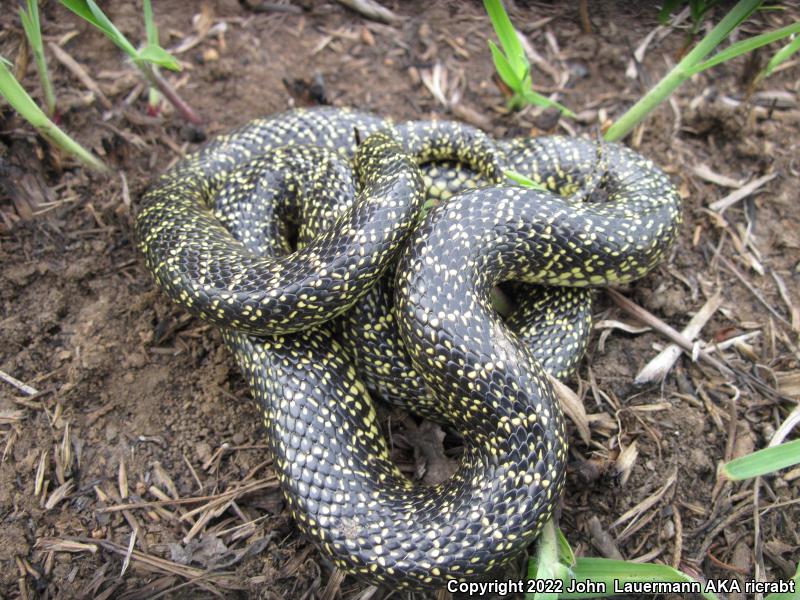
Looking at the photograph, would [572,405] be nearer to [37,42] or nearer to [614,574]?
[614,574]

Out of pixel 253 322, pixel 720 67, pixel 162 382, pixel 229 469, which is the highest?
pixel 720 67

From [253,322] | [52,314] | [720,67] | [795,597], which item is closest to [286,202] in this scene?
[253,322]

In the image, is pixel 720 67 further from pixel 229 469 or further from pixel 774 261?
pixel 229 469

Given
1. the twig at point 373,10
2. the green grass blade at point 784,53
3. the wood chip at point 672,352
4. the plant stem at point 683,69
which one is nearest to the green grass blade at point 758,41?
the plant stem at point 683,69

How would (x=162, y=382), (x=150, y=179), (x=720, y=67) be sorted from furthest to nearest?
1. (x=720, y=67)
2. (x=150, y=179)
3. (x=162, y=382)

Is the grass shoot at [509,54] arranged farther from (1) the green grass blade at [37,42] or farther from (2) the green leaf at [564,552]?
(2) the green leaf at [564,552]

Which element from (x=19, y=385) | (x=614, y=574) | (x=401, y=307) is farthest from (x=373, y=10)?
(x=614, y=574)

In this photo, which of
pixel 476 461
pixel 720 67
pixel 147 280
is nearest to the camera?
pixel 476 461
